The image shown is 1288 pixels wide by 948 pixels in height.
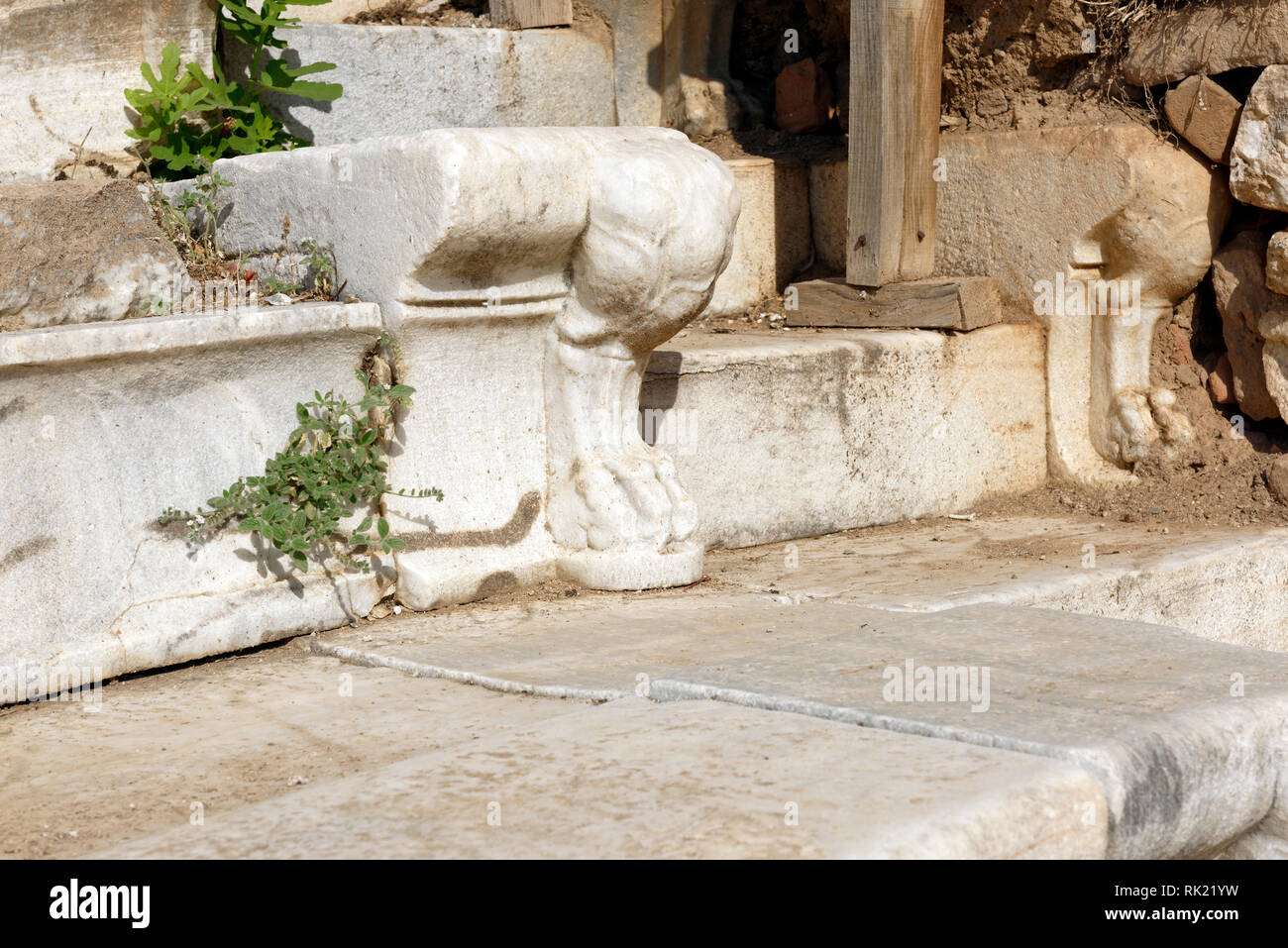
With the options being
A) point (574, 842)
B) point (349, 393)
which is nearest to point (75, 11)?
point (349, 393)

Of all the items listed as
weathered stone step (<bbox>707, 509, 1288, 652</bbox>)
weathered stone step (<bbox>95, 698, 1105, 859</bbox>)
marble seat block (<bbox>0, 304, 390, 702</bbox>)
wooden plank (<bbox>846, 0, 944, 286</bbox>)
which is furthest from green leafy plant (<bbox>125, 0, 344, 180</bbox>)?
weathered stone step (<bbox>95, 698, 1105, 859</bbox>)

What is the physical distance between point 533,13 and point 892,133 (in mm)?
1252

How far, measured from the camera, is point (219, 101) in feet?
12.1

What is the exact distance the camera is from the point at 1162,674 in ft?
7.39

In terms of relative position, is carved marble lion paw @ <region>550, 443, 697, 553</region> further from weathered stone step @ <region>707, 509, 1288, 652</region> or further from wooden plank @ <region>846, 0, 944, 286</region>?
wooden plank @ <region>846, 0, 944, 286</region>

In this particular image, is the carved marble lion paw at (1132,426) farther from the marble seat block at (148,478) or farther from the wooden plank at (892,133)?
the marble seat block at (148,478)

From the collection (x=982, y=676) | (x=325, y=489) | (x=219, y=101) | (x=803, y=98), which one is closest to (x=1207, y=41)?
(x=803, y=98)

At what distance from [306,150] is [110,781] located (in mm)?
1525

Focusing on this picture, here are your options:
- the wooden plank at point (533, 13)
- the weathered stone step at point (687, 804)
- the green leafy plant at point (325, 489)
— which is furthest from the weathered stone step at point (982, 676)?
the wooden plank at point (533, 13)

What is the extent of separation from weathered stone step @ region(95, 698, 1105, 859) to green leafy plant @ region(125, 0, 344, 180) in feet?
7.44

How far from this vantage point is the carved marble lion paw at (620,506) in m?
3.12

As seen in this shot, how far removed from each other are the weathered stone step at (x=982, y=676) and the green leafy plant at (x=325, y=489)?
219 millimetres

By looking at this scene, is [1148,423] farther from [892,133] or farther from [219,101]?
[219,101]
